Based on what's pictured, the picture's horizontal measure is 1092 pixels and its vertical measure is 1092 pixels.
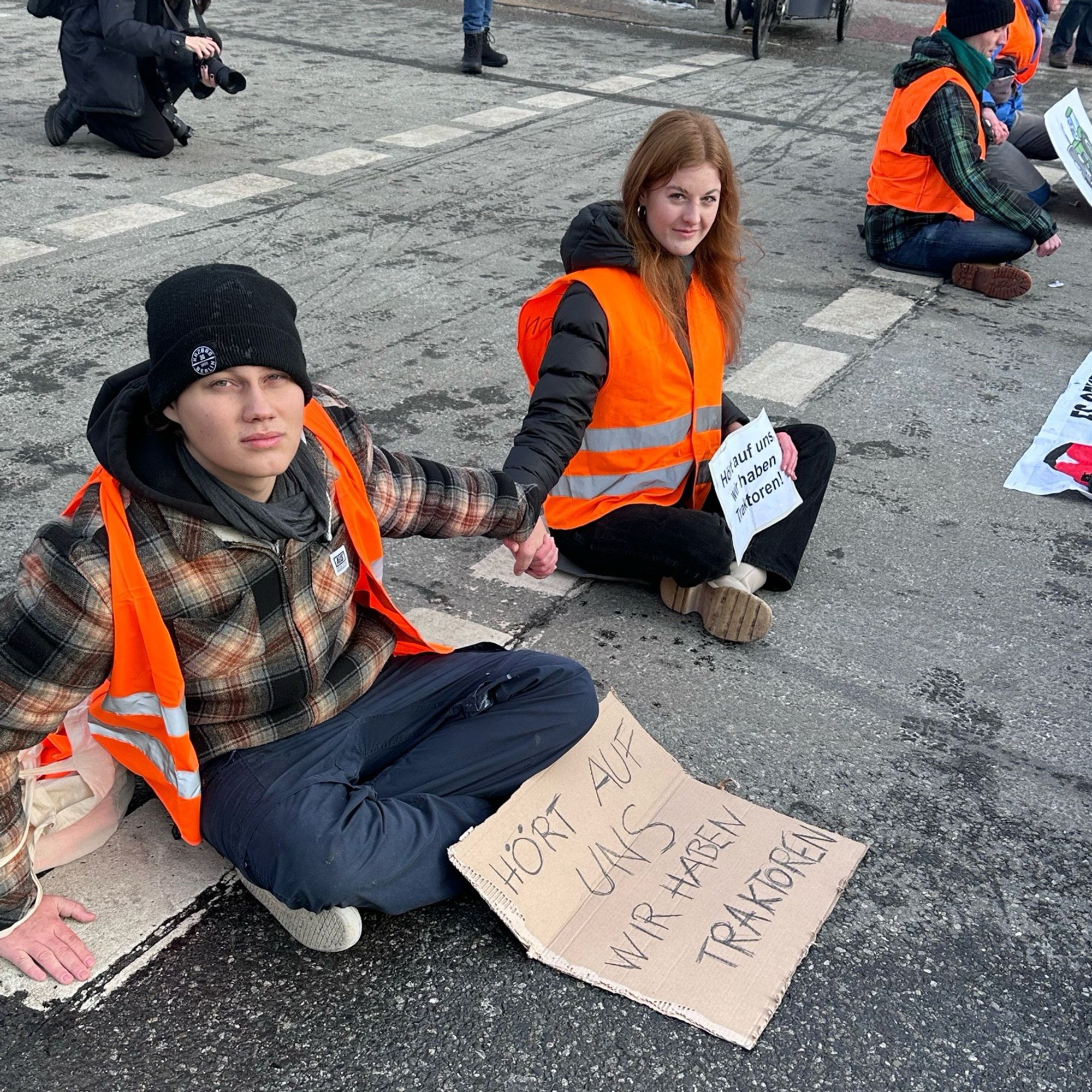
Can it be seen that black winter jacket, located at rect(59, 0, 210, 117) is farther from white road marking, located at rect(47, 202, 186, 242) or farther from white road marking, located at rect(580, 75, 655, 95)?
white road marking, located at rect(580, 75, 655, 95)

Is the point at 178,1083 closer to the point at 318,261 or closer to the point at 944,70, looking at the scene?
the point at 318,261

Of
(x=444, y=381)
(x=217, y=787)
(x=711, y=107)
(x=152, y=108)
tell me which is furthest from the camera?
(x=711, y=107)

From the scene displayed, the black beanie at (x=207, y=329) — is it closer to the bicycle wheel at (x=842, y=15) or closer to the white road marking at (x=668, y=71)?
the white road marking at (x=668, y=71)

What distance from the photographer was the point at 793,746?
267 centimetres

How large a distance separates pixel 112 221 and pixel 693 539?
13.0ft

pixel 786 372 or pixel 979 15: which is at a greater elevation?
pixel 979 15

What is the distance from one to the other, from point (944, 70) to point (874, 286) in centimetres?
95

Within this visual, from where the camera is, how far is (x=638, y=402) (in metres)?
3.05

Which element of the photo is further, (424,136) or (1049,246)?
(424,136)

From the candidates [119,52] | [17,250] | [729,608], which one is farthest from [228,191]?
[729,608]

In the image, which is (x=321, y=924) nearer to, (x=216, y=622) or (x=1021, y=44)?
(x=216, y=622)

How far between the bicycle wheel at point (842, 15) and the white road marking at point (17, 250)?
9.17 meters

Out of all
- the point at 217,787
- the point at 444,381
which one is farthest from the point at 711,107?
the point at 217,787

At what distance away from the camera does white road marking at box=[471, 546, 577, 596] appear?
3.24 meters
